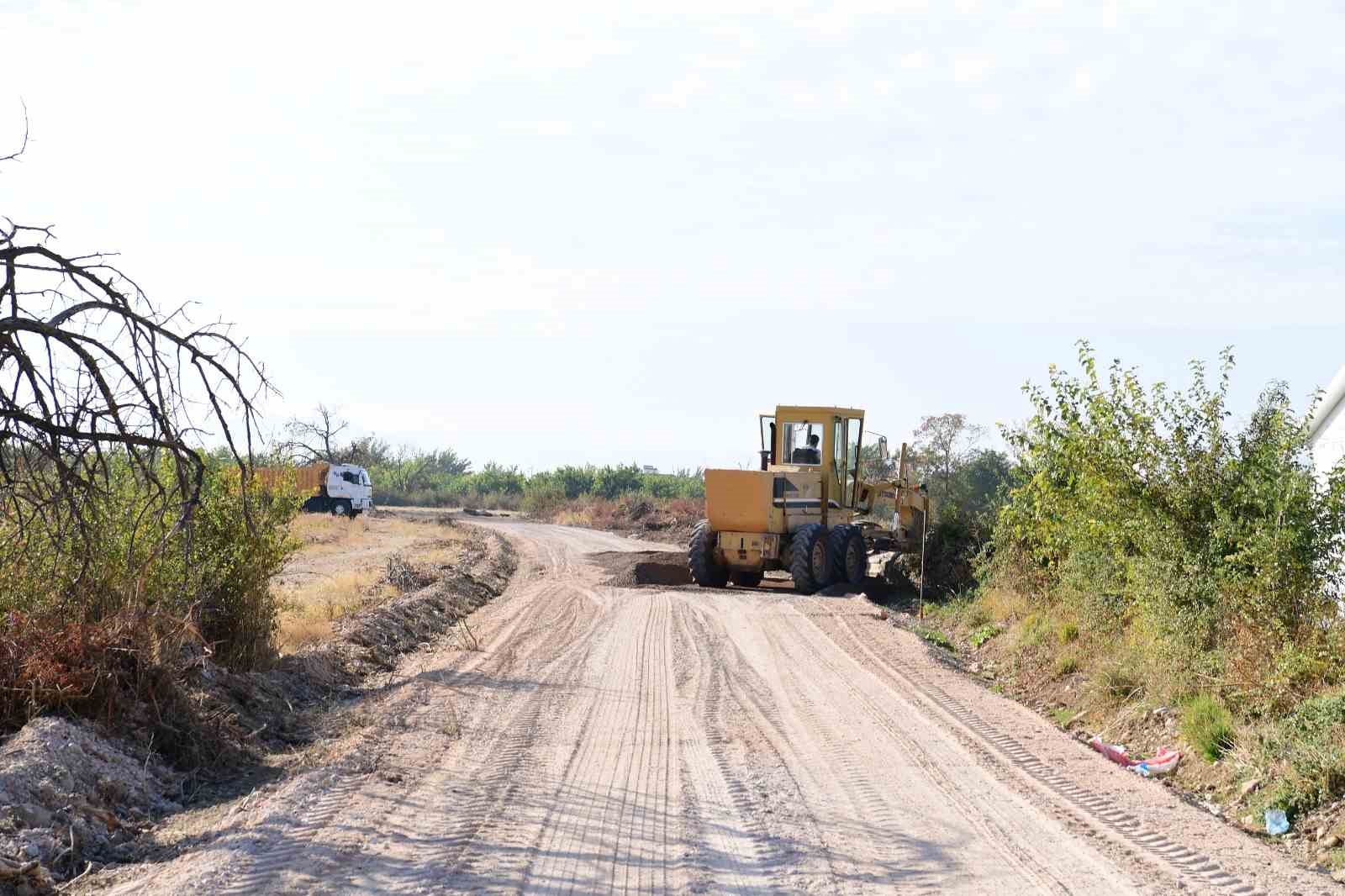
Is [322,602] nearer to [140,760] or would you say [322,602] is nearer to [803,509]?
[803,509]

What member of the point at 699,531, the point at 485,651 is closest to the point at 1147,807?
the point at 485,651

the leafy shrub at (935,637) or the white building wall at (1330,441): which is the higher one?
the white building wall at (1330,441)

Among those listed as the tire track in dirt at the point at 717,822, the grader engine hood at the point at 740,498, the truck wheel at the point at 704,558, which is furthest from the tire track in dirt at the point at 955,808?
the truck wheel at the point at 704,558

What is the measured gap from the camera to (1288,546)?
10.0 meters

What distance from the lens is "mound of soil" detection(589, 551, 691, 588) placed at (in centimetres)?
2758

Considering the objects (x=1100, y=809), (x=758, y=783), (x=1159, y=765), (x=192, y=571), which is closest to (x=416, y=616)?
(x=192, y=571)

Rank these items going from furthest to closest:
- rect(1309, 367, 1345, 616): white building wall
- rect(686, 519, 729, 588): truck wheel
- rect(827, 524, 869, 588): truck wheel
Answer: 1. rect(686, 519, 729, 588): truck wheel
2. rect(827, 524, 869, 588): truck wheel
3. rect(1309, 367, 1345, 616): white building wall

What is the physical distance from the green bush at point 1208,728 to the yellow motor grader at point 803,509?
13.8 metres

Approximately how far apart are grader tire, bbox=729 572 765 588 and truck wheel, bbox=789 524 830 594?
243cm

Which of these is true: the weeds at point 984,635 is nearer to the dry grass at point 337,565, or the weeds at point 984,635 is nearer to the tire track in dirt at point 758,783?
the tire track in dirt at point 758,783

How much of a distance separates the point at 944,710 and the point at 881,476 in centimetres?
1759

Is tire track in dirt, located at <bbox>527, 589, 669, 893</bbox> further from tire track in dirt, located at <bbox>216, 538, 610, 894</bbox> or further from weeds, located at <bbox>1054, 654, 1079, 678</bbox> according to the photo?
weeds, located at <bbox>1054, 654, 1079, 678</bbox>

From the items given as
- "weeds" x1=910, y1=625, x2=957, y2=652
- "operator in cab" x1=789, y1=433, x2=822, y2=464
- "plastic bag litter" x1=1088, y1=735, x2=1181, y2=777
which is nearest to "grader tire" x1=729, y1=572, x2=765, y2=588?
"operator in cab" x1=789, y1=433, x2=822, y2=464

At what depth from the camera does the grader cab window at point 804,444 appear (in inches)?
998
